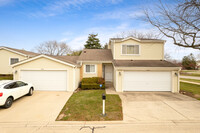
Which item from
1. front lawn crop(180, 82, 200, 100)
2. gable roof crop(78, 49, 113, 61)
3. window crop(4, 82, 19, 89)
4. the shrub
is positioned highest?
gable roof crop(78, 49, 113, 61)

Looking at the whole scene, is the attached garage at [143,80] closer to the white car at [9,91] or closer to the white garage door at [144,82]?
the white garage door at [144,82]

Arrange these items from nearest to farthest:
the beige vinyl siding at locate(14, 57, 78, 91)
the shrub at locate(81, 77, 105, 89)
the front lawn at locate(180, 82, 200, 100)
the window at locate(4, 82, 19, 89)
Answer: the window at locate(4, 82, 19, 89), the front lawn at locate(180, 82, 200, 100), the beige vinyl siding at locate(14, 57, 78, 91), the shrub at locate(81, 77, 105, 89)

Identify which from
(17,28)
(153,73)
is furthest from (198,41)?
(17,28)

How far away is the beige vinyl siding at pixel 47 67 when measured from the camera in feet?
31.0

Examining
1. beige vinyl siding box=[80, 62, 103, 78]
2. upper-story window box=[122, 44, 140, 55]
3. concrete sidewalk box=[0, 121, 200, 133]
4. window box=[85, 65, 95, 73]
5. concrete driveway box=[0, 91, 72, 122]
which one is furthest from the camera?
window box=[85, 65, 95, 73]

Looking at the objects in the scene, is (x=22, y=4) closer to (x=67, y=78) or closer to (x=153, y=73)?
(x=67, y=78)

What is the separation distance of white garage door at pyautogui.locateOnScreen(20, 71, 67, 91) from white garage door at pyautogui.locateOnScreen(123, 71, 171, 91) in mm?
6387

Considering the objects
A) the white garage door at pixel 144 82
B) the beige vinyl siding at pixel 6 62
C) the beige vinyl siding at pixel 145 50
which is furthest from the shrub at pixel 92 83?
the beige vinyl siding at pixel 6 62

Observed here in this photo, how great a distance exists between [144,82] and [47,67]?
32.8 ft

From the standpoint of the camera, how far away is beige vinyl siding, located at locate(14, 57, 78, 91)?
9445 millimetres

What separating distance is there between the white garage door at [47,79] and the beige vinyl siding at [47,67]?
41 cm

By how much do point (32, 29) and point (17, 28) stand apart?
86.8 inches

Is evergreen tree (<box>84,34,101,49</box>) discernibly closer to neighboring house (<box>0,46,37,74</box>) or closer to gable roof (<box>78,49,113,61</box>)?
gable roof (<box>78,49,113,61</box>)

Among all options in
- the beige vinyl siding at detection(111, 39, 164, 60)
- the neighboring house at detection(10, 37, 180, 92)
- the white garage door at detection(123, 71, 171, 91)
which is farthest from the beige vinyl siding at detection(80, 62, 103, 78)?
the white garage door at detection(123, 71, 171, 91)
